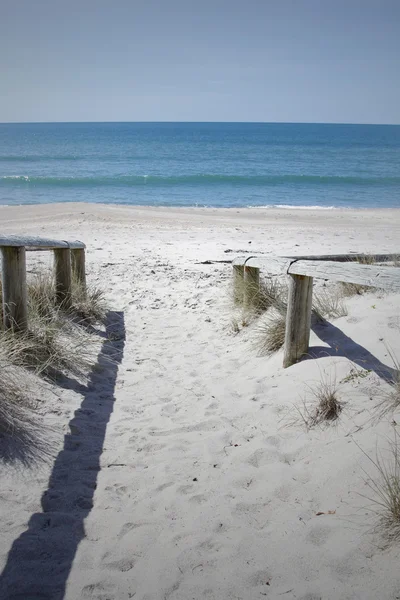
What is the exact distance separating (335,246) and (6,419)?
8959 millimetres

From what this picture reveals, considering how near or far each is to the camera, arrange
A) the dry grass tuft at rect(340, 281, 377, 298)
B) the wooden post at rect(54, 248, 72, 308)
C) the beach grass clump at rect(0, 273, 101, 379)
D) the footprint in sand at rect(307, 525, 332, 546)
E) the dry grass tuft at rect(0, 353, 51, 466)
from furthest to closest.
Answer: the wooden post at rect(54, 248, 72, 308) → the dry grass tuft at rect(340, 281, 377, 298) → the beach grass clump at rect(0, 273, 101, 379) → the dry grass tuft at rect(0, 353, 51, 466) → the footprint in sand at rect(307, 525, 332, 546)

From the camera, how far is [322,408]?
3359 millimetres

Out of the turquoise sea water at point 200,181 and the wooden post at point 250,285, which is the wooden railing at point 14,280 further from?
the turquoise sea water at point 200,181

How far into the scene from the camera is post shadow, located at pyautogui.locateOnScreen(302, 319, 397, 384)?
11.9 ft

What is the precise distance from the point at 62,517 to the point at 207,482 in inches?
34.7

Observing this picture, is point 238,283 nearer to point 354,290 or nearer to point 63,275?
point 354,290

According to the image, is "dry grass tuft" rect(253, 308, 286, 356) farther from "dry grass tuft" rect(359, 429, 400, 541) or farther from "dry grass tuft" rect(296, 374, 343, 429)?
"dry grass tuft" rect(359, 429, 400, 541)

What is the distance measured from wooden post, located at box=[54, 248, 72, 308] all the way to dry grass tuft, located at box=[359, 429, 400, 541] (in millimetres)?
4072

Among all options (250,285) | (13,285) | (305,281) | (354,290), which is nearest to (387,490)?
(305,281)

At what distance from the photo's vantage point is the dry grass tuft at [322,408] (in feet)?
10.9

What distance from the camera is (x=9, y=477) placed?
2.91m

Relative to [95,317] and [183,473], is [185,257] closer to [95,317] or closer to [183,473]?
[95,317]

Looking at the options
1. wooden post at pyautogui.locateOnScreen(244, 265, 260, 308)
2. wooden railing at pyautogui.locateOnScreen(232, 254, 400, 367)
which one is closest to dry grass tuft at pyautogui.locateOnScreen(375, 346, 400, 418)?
wooden railing at pyautogui.locateOnScreen(232, 254, 400, 367)

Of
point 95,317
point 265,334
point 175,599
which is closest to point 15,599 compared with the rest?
point 175,599
